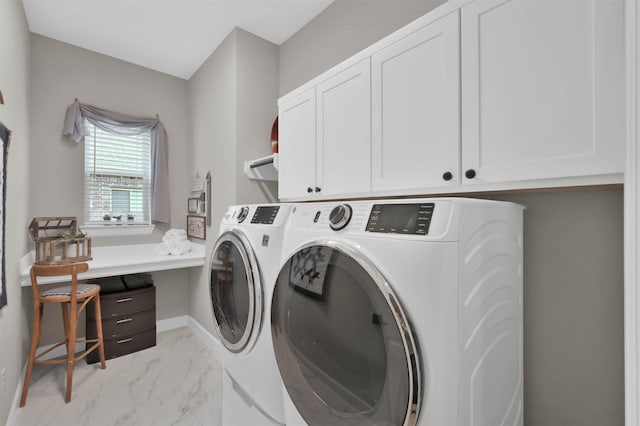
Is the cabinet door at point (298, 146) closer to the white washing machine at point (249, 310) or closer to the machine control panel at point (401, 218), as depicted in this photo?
the white washing machine at point (249, 310)

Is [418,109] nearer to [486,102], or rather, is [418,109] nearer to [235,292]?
[486,102]

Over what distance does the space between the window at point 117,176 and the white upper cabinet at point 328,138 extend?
2039 millimetres

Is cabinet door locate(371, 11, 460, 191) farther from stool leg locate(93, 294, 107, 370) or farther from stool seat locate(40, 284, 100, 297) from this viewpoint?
stool leg locate(93, 294, 107, 370)

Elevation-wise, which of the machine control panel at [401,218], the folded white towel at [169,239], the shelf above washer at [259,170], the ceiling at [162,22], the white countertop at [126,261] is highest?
the ceiling at [162,22]

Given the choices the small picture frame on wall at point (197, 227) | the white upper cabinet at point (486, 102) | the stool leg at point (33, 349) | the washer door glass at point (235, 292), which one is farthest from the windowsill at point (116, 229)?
the white upper cabinet at point (486, 102)

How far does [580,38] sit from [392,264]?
757mm

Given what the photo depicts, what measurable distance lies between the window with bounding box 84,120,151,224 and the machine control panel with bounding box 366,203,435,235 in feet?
9.77

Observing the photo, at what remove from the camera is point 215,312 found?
5.58 ft

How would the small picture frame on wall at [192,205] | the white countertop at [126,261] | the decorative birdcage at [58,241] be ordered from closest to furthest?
the white countertop at [126,261] < the decorative birdcage at [58,241] < the small picture frame on wall at [192,205]

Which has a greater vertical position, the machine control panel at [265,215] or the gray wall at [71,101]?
the gray wall at [71,101]

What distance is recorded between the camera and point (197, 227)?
3049 millimetres

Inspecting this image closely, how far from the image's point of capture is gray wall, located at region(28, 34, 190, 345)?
2578 millimetres

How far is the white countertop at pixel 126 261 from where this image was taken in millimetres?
2246

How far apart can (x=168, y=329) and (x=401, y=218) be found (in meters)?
3.18
